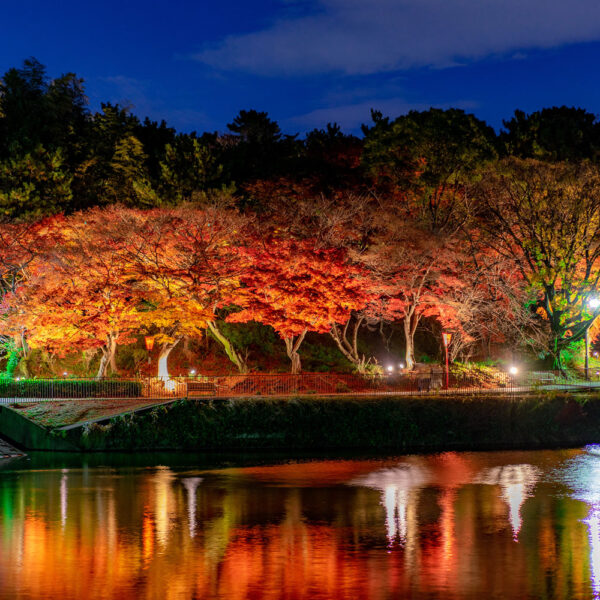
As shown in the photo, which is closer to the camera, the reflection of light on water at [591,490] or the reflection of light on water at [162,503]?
the reflection of light on water at [591,490]

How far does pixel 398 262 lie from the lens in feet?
140

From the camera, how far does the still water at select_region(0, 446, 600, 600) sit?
1411 cm

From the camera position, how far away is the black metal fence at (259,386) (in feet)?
122

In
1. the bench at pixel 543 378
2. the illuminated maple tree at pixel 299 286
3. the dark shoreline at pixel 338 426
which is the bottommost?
the dark shoreline at pixel 338 426

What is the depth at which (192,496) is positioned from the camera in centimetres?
2358

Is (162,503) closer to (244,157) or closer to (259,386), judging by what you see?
(259,386)

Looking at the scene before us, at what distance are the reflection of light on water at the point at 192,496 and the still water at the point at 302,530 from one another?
47mm

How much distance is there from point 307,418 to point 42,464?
11.3 metres

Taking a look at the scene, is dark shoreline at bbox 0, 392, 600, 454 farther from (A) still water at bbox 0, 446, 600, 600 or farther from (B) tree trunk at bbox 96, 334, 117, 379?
(B) tree trunk at bbox 96, 334, 117, 379

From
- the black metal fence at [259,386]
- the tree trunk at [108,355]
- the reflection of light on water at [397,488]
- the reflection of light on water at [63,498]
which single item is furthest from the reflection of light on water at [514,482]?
the tree trunk at [108,355]

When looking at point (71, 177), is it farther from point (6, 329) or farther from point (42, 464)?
point (42, 464)

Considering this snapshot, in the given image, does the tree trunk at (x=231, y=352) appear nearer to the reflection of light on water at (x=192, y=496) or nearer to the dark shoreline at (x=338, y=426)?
the dark shoreline at (x=338, y=426)

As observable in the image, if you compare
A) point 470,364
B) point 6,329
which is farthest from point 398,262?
point 6,329

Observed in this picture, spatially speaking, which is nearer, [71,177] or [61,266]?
[61,266]
